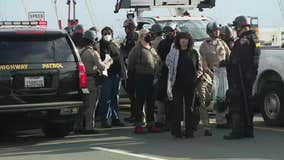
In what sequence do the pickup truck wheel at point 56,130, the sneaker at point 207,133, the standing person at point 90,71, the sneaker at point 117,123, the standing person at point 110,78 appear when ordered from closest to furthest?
the sneaker at point 207,133 → the pickup truck wheel at point 56,130 → the standing person at point 90,71 → the standing person at point 110,78 → the sneaker at point 117,123

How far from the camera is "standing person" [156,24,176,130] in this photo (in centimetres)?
1205

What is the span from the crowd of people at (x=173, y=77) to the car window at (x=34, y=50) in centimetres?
104

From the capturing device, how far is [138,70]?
1184 centimetres

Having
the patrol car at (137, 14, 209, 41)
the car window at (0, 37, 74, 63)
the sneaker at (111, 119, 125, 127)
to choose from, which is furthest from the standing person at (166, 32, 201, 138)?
the patrol car at (137, 14, 209, 41)

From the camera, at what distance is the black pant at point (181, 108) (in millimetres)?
11047

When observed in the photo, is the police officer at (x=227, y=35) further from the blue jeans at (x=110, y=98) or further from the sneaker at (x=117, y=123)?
the sneaker at (x=117, y=123)

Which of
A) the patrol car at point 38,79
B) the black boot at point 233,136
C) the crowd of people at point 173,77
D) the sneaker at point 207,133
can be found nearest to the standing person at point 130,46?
the crowd of people at point 173,77

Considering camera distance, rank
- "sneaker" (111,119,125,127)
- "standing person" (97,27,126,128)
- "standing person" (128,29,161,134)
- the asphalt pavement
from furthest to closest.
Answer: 1. "sneaker" (111,119,125,127)
2. "standing person" (97,27,126,128)
3. "standing person" (128,29,161,134)
4. the asphalt pavement

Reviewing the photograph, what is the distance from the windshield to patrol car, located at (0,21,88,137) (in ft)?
16.7

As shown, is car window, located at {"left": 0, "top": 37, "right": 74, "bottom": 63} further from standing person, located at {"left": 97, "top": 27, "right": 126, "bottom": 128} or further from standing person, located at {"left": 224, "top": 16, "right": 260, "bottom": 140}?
standing person, located at {"left": 224, "top": 16, "right": 260, "bottom": 140}

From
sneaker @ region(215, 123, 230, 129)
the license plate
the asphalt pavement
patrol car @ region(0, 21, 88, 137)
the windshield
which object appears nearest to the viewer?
the asphalt pavement

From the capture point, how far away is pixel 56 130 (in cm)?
1174

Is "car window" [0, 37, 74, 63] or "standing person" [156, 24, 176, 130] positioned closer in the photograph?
"car window" [0, 37, 74, 63]

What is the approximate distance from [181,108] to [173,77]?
0.53 m
